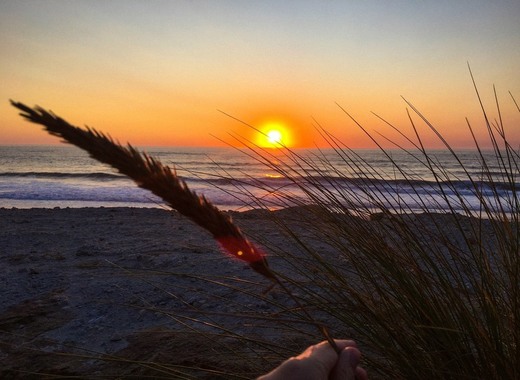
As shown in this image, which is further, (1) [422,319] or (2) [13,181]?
(2) [13,181]

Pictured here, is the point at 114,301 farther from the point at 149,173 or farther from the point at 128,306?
the point at 149,173

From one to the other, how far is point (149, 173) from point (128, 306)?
1.34m

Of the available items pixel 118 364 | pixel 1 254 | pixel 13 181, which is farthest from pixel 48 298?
pixel 13 181

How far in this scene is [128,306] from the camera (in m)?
1.78

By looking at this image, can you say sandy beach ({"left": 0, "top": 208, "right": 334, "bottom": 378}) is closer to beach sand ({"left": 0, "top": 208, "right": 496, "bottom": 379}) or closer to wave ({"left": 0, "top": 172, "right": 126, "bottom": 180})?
beach sand ({"left": 0, "top": 208, "right": 496, "bottom": 379})

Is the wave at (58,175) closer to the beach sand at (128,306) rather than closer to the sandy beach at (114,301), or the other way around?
the sandy beach at (114,301)

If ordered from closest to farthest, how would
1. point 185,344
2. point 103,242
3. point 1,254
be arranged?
point 185,344, point 1,254, point 103,242

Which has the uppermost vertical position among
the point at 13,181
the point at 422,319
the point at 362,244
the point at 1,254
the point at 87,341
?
the point at 362,244

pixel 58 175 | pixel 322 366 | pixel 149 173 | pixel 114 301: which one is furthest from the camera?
pixel 58 175

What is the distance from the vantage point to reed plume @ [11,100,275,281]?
1.87 feet

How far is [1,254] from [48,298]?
2.20 m

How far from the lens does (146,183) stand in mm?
619

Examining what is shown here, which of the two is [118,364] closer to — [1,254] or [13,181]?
[1,254]

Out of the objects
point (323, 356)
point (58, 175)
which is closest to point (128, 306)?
point (323, 356)
